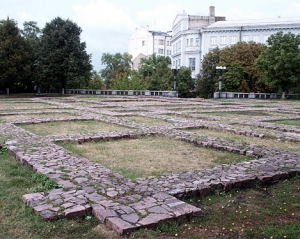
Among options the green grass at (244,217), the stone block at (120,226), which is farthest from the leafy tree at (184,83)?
the stone block at (120,226)

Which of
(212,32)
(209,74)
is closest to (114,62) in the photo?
(212,32)

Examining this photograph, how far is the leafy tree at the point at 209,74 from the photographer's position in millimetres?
42312

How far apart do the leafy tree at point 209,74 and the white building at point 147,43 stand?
110ft

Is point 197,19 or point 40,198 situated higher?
point 197,19

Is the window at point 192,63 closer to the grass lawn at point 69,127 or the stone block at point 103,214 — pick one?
the grass lawn at point 69,127

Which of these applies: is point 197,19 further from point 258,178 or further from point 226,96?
point 258,178

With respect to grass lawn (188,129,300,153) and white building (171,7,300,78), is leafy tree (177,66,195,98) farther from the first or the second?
grass lawn (188,129,300,153)

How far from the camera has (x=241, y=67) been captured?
3819 centimetres

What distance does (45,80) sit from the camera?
3838 cm

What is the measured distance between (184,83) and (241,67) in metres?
9.10

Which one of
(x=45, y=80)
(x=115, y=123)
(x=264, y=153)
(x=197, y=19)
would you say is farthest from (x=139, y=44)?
(x=264, y=153)

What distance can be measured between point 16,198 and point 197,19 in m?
53.7

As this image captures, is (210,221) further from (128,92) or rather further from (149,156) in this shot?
(128,92)

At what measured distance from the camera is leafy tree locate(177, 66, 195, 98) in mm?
45188
